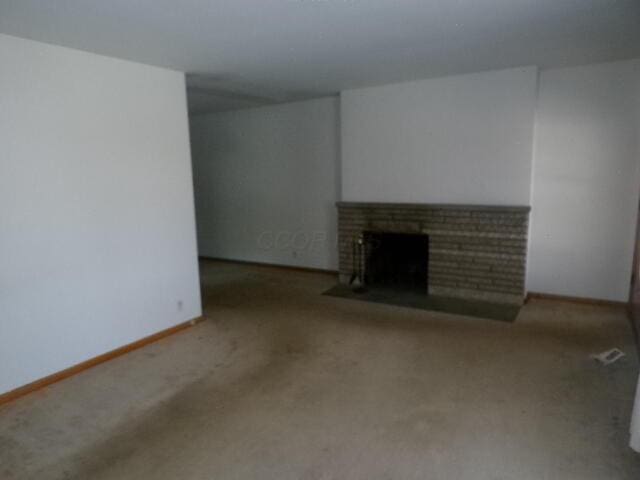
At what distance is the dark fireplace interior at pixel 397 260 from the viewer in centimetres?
514

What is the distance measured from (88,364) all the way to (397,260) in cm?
364

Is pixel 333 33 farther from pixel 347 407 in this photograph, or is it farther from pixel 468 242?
pixel 468 242

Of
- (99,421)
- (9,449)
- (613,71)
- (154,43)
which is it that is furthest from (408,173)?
(9,449)

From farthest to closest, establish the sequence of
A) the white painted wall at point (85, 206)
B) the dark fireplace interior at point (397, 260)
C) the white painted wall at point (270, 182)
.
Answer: the white painted wall at point (270, 182) < the dark fireplace interior at point (397, 260) < the white painted wall at point (85, 206)

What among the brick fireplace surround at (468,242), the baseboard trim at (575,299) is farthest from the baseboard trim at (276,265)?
the baseboard trim at (575,299)

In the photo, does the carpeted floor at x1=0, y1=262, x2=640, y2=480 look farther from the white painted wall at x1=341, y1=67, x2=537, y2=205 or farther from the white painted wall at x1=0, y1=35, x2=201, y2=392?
the white painted wall at x1=341, y1=67, x2=537, y2=205


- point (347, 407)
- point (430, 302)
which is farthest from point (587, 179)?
point (347, 407)

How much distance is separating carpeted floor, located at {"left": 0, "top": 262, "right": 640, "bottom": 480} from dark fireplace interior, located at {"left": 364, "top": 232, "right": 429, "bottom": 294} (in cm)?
131

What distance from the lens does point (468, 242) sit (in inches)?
176

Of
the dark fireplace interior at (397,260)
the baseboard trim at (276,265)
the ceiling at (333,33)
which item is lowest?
the baseboard trim at (276,265)

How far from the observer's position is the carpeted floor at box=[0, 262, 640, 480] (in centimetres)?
203

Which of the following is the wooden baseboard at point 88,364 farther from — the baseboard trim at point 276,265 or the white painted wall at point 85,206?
the baseboard trim at point 276,265

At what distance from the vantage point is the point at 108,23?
2.50 meters

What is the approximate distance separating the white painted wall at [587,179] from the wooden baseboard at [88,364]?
378cm
